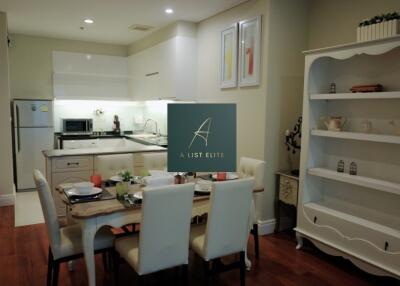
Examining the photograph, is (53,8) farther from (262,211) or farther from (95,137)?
(262,211)

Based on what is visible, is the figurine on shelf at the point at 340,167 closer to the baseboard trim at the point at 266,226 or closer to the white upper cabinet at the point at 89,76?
the baseboard trim at the point at 266,226

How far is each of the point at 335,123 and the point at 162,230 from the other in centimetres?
199

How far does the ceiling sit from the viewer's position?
13.3ft

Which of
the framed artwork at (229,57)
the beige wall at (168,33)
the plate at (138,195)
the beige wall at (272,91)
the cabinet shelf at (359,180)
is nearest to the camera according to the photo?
the plate at (138,195)

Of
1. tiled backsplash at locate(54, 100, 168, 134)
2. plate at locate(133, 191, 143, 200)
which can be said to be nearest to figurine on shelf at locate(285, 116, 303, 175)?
plate at locate(133, 191, 143, 200)

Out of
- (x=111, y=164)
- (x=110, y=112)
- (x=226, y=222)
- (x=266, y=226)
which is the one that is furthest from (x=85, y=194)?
(x=110, y=112)

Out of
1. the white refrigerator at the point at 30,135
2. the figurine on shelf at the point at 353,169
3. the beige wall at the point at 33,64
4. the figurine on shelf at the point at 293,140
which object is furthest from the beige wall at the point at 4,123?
the figurine on shelf at the point at 353,169

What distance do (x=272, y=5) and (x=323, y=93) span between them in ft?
3.57

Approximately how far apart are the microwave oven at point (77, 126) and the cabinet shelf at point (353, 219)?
175 inches

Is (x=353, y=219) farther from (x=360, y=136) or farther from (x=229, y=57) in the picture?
(x=229, y=57)

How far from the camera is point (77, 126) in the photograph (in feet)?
20.7

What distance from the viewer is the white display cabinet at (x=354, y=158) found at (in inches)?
110

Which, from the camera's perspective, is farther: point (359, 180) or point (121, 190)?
point (359, 180)

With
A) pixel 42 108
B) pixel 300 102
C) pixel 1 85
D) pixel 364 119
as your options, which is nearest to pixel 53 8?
pixel 1 85
